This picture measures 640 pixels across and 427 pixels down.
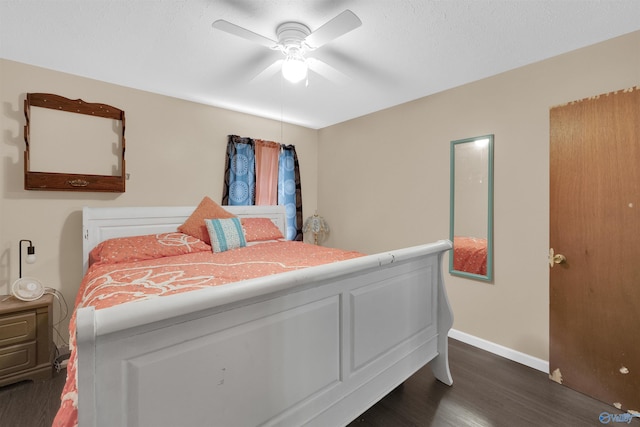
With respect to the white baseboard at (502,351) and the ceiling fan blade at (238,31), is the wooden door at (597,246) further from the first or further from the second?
the ceiling fan blade at (238,31)

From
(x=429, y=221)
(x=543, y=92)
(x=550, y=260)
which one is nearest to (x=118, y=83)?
(x=429, y=221)

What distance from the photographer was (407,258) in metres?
1.70

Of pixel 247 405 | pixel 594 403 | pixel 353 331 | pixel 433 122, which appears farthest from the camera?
pixel 433 122

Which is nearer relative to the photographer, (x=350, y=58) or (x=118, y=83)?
(x=350, y=58)

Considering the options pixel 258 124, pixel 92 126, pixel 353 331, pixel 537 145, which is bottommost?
pixel 353 331

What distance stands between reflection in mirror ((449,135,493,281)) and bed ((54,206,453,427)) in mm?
927

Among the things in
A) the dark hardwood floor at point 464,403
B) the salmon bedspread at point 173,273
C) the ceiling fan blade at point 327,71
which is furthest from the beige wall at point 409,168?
the ceiling fan blade at point 327,71

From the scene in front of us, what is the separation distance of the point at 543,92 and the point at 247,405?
9.43ft

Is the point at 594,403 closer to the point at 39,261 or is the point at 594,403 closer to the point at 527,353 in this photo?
the point at 527,353

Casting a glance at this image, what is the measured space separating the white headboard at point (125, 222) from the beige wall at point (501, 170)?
2232 millimetres

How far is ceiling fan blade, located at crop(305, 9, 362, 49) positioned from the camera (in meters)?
1.53

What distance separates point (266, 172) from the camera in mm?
3877

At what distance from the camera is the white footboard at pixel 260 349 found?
0.80 meters

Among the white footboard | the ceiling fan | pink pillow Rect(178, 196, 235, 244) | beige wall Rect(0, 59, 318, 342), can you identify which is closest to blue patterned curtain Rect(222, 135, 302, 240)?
beige wall Rect(0, 59, 318, 342)
